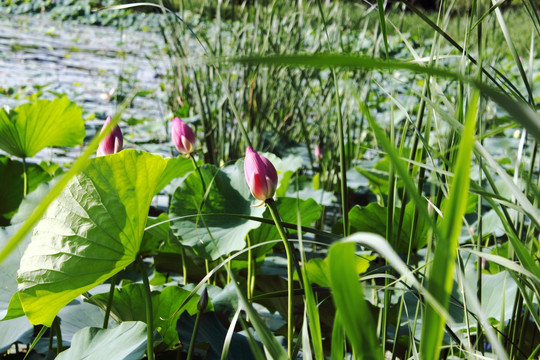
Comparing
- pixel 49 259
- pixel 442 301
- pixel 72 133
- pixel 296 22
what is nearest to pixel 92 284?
pixel 49 259

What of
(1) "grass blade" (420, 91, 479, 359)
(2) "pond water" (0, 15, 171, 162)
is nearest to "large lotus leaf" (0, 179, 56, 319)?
(1) "grass blade" (420, 91, 479, 359)

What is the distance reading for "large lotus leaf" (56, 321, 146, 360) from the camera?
0.58 m

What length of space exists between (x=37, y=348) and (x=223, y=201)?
0.37 m

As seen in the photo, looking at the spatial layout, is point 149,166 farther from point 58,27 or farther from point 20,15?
point 20,15

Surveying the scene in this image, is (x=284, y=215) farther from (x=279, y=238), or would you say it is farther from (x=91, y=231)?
(x=91, y=231)

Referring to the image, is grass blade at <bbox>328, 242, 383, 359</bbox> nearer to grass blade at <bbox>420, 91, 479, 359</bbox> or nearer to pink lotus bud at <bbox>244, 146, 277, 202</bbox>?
grass blade at <bbox>420, 91, 479, 359</bbox>

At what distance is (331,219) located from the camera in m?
1.73

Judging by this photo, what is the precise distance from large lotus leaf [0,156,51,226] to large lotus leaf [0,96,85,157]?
0.14 feet

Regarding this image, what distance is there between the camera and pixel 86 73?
449cm

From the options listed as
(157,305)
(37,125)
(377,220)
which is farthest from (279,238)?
(37,125)

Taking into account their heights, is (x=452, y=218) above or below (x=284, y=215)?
above

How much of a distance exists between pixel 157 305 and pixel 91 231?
0.47 ft

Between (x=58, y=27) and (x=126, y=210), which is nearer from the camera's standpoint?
(x=126, y=210)

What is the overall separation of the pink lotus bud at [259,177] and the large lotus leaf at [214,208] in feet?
0.86
